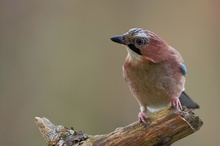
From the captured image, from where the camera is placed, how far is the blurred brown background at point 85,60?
6.85 m

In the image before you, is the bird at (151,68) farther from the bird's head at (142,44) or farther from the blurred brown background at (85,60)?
the blurred brown background at (85,60)

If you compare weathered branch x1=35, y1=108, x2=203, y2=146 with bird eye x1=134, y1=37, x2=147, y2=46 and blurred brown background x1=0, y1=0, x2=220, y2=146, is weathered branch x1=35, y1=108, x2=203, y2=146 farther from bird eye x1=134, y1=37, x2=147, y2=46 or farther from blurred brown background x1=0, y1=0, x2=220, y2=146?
blurred brown background x1=0, y1=0, x2=220, y2=146

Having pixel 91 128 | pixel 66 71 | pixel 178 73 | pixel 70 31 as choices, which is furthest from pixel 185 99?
pixel 70 31

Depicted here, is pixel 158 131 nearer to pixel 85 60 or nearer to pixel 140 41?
pixel 140 41

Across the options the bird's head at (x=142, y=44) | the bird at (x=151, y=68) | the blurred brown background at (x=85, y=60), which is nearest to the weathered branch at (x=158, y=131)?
the bird at (x=151, y=68)

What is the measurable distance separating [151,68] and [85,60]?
3.80m

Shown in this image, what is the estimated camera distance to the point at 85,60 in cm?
739

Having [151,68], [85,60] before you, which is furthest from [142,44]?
[85,60]

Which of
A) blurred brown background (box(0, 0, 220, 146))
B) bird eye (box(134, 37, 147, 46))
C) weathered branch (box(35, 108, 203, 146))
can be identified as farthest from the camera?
blurred brown background (box(0, 0, 220, 146))

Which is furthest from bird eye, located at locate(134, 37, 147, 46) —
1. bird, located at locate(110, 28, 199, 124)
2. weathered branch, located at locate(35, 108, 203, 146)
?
weathered branch, located at locate(35, 108, 203, 146)

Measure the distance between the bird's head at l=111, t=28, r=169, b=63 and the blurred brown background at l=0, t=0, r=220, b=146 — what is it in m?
3.21

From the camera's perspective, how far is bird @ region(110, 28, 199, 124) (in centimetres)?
356

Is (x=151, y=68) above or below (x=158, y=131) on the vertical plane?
above

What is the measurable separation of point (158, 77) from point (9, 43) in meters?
4.21
